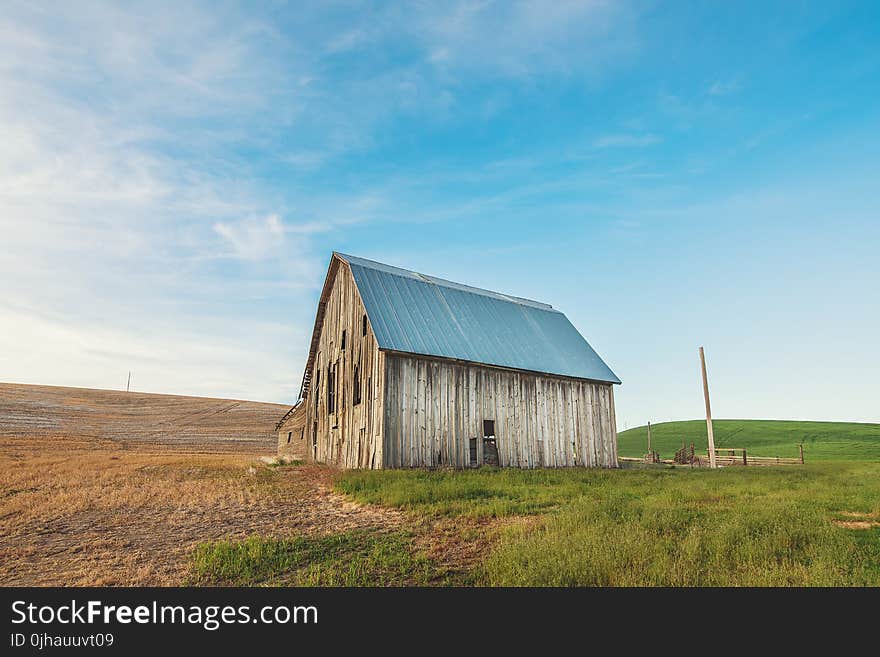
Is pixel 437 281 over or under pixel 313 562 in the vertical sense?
over

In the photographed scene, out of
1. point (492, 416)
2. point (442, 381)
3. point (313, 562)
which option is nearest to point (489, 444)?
point (492, 416)

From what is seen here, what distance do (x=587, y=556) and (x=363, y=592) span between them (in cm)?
305

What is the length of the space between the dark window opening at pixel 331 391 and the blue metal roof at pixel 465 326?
211 inches

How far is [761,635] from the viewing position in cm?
475

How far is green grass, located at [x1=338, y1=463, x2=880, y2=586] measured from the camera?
6.54 m

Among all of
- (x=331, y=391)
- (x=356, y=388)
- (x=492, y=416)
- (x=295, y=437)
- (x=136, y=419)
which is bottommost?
(x=295, y=437)

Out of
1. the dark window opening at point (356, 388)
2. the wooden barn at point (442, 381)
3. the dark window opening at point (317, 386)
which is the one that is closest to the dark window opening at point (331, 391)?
the wooden barn at point (442, 381)

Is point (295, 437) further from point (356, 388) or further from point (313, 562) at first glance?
point (313, 562)

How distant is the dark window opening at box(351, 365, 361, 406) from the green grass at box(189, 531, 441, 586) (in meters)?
13.3

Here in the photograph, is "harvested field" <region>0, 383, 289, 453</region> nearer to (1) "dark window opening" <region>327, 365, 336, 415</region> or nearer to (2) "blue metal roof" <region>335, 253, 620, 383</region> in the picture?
(1) "dark window opening" <region>327, 365, 336, 415</region>

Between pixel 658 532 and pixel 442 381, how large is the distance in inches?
530

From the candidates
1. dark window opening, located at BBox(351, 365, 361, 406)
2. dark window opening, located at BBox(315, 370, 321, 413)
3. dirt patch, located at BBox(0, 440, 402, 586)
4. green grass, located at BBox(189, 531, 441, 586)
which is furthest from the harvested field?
green grass, located at BBox(189, 531, 441, 586)

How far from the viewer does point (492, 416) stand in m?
23.0

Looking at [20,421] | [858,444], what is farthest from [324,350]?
[858,444]
